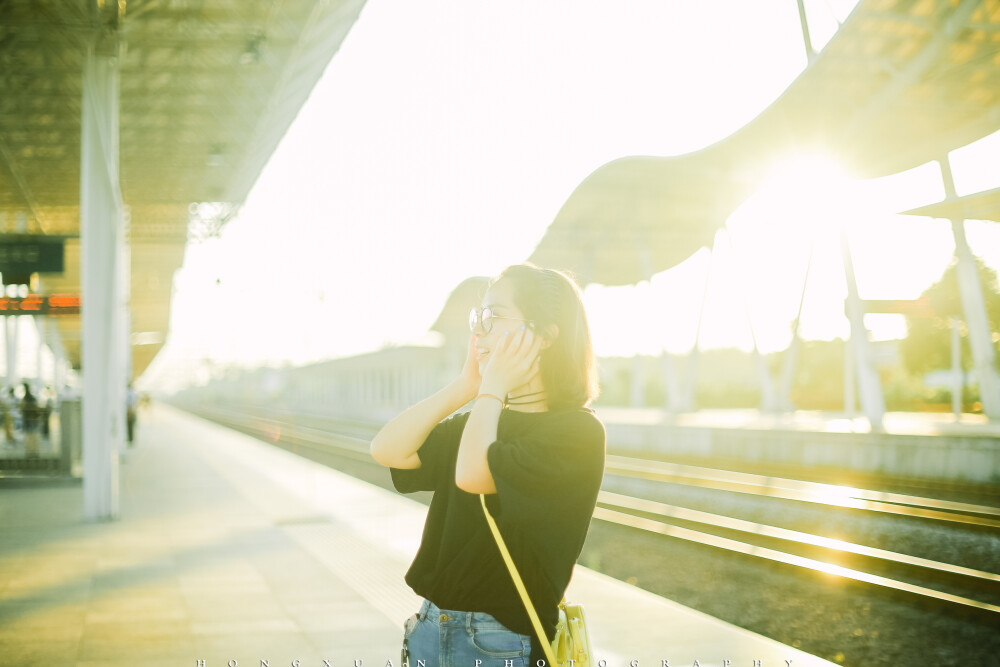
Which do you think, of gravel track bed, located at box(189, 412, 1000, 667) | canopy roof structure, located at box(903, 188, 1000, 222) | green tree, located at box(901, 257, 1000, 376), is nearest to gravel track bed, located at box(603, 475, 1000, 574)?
gravel track bed, located at box(189, 412, 1000, 667)

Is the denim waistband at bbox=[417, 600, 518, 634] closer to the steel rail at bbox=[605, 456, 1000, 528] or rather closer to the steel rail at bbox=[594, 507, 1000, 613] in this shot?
the steel rail at bbox=[594, 507, 1000, 613]

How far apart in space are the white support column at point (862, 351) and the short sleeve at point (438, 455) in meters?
18.4

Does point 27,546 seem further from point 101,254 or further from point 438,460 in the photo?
point 438,460

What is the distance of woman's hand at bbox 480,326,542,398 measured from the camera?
1.87 m

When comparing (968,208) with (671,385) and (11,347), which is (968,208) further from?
(11,347)

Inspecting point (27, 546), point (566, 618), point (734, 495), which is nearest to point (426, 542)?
point (566, 618)

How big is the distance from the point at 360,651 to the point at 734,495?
9.57 meters

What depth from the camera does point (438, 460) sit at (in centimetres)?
211

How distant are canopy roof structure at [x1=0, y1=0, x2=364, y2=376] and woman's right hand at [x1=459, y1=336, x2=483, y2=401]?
983cm

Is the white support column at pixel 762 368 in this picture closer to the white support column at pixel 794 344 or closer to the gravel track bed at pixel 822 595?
the white support column at pixel 794 344

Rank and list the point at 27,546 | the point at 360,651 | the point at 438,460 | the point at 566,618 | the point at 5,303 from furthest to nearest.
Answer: the point at 5,303 < the point at 27,546 < the point at 360,651 < the point at 438,460 < the point at 566,618

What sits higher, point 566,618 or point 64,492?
point 566,618

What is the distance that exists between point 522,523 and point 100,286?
10.2 m

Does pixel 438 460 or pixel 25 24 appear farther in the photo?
pixel 25 24
